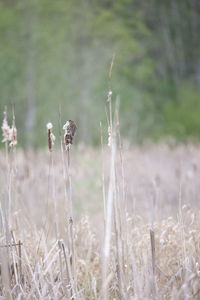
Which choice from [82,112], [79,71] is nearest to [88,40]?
[79,71]

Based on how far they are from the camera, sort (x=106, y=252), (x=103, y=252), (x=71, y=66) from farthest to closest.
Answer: (x=71, y=66) → (x=103, y=252) → (x=106, y=252)

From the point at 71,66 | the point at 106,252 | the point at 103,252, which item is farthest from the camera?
the point at 71,66

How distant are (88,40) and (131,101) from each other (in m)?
2.41

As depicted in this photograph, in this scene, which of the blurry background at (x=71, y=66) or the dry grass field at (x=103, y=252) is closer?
the dry grass field at (x=103, y=252)

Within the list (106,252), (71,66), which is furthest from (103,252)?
(71,66)

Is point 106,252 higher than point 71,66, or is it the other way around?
point 71,66

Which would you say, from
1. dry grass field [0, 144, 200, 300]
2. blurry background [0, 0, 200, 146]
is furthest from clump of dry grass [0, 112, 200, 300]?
blurry background [0, 0, 200, 146]

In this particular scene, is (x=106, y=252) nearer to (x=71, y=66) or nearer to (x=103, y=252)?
(x=103, y=252)

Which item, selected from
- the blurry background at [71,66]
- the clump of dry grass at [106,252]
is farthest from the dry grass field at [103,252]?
the blurry background at [71,66]

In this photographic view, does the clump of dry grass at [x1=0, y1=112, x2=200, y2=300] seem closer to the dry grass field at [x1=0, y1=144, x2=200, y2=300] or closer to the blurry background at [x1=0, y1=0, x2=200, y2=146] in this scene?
the dry grass field at [x1=0, y1=144, x2=200, y2=300]

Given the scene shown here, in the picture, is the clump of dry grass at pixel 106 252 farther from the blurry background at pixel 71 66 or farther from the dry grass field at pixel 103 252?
the blurry background at pixel 71 66

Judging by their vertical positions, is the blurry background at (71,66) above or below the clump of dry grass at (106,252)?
above

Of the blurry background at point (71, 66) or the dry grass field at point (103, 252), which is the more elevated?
the blurry background at point (71, 66)

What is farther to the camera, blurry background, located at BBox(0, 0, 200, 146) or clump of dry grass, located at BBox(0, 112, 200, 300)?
blurry background, located at BBox(0, 0, 200, 146)
